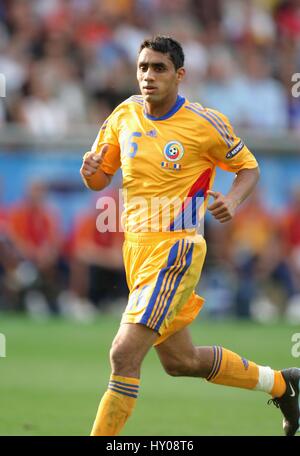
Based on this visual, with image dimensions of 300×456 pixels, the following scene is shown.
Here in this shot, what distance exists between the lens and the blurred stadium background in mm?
17375

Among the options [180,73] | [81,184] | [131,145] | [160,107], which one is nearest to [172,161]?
[131,145]

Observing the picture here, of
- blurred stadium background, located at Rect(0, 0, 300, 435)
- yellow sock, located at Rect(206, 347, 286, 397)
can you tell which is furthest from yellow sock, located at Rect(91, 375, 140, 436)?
blurred stadium background, located at Rect(0, 0, 300, 435)

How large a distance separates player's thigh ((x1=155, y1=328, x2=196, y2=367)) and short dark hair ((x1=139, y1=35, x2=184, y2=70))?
1.85 m

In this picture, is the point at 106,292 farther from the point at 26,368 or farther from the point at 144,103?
the point at 144,103

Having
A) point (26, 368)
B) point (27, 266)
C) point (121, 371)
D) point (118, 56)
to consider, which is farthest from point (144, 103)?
point (118, 56)

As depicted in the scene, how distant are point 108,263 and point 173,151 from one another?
10301 millimetres

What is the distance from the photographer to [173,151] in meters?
7.48

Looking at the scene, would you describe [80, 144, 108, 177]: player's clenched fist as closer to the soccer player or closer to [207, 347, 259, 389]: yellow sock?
the soccer player

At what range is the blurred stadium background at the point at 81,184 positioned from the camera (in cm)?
1738

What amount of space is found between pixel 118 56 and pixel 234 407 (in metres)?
10.2

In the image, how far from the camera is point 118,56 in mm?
19281

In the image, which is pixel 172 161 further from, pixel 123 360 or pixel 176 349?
pixel 123 360

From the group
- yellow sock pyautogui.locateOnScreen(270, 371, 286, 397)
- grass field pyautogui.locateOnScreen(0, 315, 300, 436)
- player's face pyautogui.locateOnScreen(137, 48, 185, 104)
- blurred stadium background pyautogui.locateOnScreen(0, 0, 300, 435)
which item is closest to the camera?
player's face pyautogui.locateOnScreen(137, 48, 185, 104)

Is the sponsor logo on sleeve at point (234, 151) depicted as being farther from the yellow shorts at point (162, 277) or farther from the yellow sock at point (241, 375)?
the yellow sock at point (241, 375)
